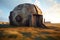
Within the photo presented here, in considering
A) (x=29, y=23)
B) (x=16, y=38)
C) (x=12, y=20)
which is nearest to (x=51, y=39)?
(x=16, y=38)

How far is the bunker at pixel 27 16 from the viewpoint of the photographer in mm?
18772

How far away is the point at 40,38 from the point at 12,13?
11651mm

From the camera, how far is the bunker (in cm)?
1877

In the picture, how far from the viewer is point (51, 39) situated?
9938 mm

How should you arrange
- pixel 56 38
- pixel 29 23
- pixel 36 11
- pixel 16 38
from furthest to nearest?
1. pixel 36 11
2. pixel 29 23
3. pixel 56 38
4. pixel 16 38

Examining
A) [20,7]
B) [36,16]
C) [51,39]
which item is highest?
Result: [20,7]

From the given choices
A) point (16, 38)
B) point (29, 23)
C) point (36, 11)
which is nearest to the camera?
point (16, 38)

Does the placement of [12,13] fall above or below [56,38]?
above

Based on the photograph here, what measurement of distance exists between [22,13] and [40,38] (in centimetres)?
983

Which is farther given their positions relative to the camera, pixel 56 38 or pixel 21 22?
pixel 21 22

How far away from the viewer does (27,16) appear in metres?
18.9

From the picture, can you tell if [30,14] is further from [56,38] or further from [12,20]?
[56,38]

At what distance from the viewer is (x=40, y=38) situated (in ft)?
32.8

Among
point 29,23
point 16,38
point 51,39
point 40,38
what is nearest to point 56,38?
point 51,39
